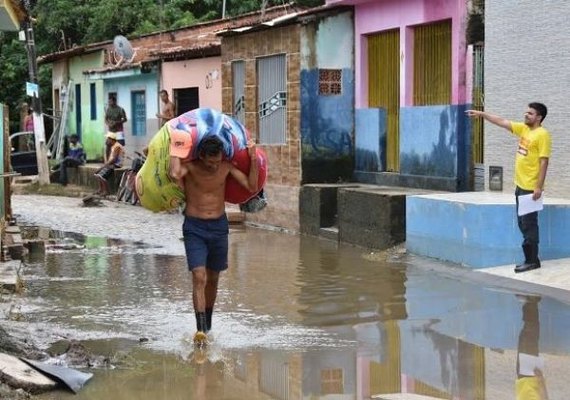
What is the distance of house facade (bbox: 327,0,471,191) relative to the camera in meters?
13.2

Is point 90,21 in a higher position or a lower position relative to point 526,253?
higher

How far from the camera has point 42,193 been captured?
22766mm

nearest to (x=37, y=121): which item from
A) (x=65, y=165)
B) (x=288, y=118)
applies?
(x=65, y=165)

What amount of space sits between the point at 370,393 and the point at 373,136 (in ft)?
30.8

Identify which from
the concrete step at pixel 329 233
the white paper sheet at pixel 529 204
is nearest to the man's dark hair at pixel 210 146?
the white paper sheet at pixel 529 204

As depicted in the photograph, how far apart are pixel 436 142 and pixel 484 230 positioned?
3.38 meters

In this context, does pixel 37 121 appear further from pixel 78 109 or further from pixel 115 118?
pixel 78 109

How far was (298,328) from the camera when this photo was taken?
26.2ft

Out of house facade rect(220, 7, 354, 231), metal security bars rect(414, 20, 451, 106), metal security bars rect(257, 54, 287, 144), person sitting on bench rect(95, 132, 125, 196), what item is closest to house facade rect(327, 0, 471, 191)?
metal security bars rect(414, 20, 451, 106)

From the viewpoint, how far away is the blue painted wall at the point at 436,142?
518 inches

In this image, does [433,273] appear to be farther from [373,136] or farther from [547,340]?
[373,136]

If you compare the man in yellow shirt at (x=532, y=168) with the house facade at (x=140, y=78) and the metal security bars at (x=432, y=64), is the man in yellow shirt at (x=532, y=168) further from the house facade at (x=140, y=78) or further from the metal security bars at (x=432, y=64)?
the house facade at (x=140, y=78)

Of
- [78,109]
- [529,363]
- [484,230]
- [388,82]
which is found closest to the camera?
[529,363]

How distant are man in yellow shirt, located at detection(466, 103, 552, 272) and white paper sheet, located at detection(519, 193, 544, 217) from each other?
0.04 meters
